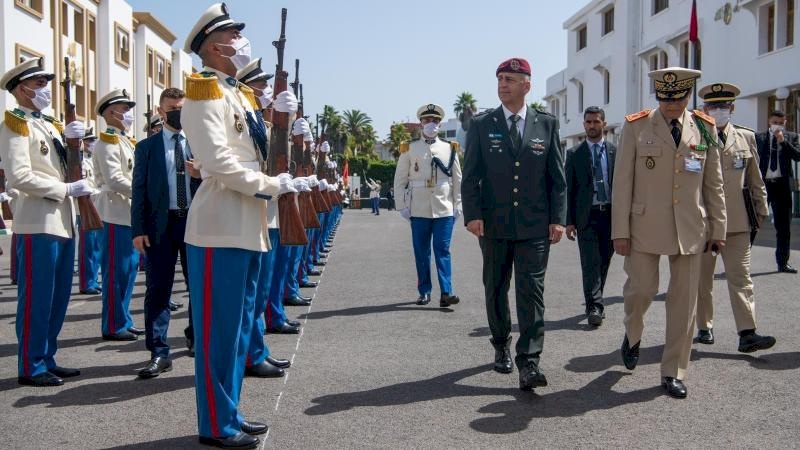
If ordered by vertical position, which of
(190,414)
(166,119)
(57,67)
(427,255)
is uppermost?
(57,67)

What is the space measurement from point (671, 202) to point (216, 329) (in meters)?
3.18

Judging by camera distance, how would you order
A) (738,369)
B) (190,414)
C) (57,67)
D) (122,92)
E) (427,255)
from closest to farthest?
(190,414), (738,369), (122,92), (427,255), (57,67)

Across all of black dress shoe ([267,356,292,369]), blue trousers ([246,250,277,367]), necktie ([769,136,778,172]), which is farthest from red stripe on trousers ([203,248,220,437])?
necktie ([769,136,778,172])

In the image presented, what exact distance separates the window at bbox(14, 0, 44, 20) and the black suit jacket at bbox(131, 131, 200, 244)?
2503cm

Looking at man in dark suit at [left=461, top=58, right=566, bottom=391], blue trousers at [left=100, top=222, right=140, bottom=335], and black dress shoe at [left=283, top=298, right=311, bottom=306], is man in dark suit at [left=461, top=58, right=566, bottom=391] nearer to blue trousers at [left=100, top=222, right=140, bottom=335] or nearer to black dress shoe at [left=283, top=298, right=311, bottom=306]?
blue trousers at [left=100, top=222, right=140, bottom=335]

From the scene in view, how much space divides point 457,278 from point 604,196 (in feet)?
14.9

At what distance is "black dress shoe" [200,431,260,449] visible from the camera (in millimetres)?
4418

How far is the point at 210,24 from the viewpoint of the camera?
15.6 feet

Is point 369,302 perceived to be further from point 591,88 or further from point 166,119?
point 591,88

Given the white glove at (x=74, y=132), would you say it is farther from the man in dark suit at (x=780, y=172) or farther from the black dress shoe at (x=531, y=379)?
the man in dark suit at (x=780, y=172)

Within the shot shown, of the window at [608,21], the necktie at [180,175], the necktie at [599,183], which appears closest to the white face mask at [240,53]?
the necktie at [180,175]

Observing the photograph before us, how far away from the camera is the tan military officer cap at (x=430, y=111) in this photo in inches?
396

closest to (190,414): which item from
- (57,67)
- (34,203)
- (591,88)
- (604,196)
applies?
(34,203)

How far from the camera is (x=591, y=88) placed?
47.3 metres
